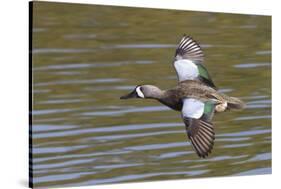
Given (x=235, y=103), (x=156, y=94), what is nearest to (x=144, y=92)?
(x=156, y=94)

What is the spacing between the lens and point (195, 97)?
6516mm

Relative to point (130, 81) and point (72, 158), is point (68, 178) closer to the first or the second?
point (72, 158)

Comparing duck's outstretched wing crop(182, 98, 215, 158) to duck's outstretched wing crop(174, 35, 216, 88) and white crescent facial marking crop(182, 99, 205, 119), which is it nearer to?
white crescent facial marking crop(182, 99, 205, 119)

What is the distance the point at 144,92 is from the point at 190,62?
539 mm

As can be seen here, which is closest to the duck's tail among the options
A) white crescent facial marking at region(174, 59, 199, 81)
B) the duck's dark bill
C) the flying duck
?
the flying duck

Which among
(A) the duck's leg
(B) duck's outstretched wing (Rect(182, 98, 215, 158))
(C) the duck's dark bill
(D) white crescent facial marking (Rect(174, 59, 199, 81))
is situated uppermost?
(D) white crescent facial marking (Rect(174, 59, 199, 81))

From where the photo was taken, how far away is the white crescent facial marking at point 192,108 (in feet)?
21.2

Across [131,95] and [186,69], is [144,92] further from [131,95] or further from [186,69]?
[186,69]

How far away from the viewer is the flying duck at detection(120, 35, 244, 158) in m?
6.43

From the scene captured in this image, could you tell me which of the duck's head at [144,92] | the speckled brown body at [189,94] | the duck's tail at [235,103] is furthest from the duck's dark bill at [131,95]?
the duck's tail at [235,103]

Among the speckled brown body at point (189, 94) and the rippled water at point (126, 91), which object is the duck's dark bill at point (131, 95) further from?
the speckled brown body at point (189, 94)

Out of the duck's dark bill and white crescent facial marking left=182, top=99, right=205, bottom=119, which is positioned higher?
the duck's dark bill

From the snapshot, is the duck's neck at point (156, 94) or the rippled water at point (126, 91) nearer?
the rippled water at point (126, 91)

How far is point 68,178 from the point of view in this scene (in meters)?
6.01
